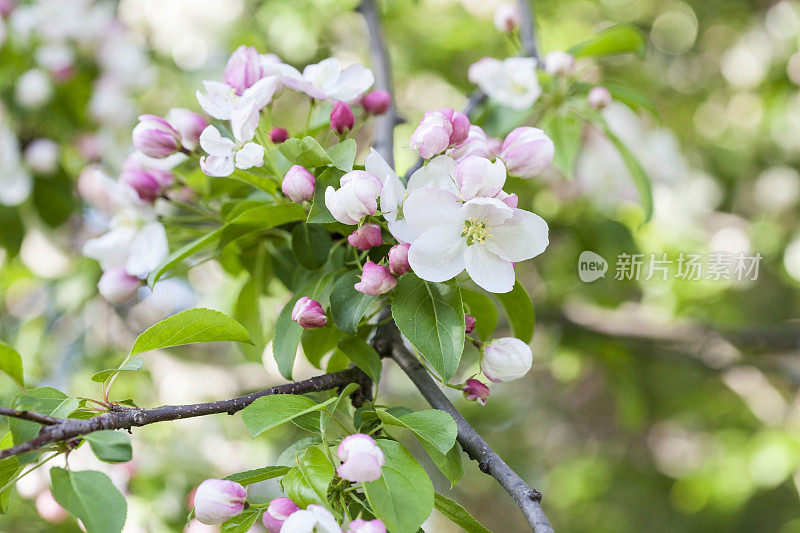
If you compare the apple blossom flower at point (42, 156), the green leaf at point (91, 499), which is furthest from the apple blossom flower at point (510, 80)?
the apple blossom flower at point (42, 156)

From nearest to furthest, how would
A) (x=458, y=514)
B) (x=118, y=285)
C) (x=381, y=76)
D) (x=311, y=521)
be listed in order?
1. (x=311, y=521)
2. (x=458, y=514)
3. (x=118, y=285)
4. (x=381, y=76)

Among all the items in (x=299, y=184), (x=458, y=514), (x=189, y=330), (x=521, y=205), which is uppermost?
(x=299, y=184)

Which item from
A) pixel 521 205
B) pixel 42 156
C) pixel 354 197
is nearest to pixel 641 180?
pixel 521 205

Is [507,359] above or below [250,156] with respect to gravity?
below

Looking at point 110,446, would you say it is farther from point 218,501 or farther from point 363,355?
point 363,355

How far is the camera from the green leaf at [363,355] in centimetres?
68

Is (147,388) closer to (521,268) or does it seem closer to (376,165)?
(521,268)

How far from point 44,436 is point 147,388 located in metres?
1.43

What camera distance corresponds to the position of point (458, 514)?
24.0 inches

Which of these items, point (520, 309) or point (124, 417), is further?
point (520, 309)

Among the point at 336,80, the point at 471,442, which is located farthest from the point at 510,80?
the point at 471,442

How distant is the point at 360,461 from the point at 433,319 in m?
0.15

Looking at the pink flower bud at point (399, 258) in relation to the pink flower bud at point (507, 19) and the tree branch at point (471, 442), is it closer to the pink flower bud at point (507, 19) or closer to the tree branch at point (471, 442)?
the tree branch at point (471, 442)

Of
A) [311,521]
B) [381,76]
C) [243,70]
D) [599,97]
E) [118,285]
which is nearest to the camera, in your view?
[311,521]
